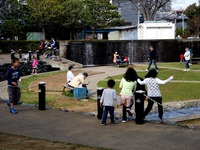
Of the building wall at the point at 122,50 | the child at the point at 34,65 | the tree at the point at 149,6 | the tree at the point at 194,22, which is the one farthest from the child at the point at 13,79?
the tree at the point at 194,22

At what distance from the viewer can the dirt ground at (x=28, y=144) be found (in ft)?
27.7

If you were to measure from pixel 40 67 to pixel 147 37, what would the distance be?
15.2 m

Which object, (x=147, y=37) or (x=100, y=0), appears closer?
(x=147, y=37)

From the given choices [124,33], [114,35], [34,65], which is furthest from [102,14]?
[34,65]

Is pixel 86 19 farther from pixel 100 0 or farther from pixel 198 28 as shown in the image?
pixel 198 28

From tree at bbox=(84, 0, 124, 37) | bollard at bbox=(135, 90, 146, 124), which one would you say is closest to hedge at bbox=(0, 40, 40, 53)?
tree at bbox=(84, 0, 124, 37)

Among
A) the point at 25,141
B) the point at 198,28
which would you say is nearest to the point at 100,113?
the point at 25,141

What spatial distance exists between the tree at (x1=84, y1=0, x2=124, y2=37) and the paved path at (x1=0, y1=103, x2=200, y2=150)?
146ft

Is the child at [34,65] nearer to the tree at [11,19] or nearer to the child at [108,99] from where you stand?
the child at [108,99]

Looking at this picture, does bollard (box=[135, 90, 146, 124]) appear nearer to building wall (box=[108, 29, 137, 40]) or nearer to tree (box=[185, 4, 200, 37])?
building wall (box=[108, 29, 137, 40])

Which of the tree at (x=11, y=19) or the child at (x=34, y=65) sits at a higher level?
the tree at (x=11, y=19)

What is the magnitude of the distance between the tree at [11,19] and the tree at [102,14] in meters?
9.97

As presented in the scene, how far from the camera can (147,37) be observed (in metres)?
41.1

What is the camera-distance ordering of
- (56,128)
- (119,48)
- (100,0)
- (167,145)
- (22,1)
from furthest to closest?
(100,0)
(22,1)
(119,48)
(56,128)
(167,145)
